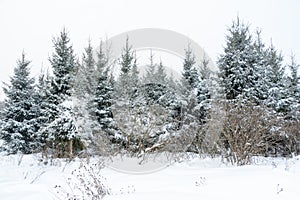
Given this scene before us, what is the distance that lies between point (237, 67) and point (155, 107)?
5.64 meters

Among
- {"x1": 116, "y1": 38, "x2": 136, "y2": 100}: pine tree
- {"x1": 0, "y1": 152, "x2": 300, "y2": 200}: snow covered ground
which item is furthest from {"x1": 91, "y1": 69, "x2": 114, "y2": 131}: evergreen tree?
{"x1": 0, "y1": 152, "x2": 300, "y2": 200}: snow covered ground

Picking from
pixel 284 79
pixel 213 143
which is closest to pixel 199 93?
pixel 284 79

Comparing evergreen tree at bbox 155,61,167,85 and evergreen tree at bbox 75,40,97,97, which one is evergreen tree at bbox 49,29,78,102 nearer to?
evergreen tree at bbox 75,40,97,97

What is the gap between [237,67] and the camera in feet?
39.8

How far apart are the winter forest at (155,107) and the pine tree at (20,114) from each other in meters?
0.06

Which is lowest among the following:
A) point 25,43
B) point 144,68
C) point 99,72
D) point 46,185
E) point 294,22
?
point 46,185

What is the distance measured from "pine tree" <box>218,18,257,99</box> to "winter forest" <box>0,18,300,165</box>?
5cm

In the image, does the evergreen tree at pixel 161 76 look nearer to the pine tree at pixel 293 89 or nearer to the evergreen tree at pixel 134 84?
the evergreen tree at pixel 134 84

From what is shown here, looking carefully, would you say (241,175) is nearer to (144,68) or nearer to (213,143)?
(213,143)

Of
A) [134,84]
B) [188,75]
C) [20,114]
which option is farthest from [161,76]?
[20,114]

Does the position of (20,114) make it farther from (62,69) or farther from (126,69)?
(126,69)

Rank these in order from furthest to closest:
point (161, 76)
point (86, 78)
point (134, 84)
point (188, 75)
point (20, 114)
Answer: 1. point (161, 76)
2. point (188, 75)
3. point (20, 114)
4. point (134, 84)
5. point (86, 78)

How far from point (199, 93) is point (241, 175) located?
9.75 m

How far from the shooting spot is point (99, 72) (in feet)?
47.4
